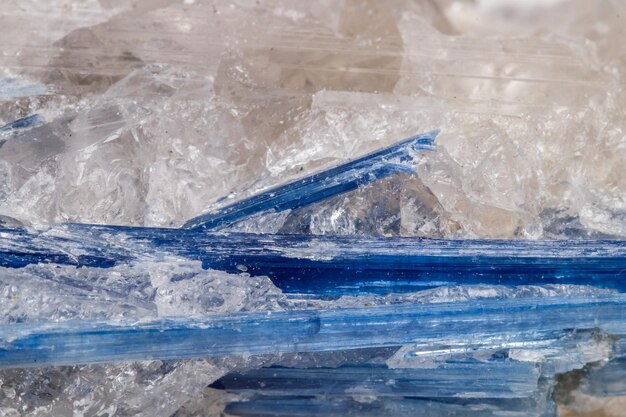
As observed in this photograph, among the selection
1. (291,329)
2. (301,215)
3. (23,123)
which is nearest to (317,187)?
(301,215)

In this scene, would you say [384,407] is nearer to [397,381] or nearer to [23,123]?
[397,381]

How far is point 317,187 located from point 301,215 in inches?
2.5

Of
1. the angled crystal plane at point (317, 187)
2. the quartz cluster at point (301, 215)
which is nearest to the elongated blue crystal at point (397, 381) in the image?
the quartz cluster at point (301, 215)

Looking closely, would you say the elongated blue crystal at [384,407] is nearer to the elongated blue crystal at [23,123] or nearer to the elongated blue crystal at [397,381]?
the elongated blue crystal at [397,381]

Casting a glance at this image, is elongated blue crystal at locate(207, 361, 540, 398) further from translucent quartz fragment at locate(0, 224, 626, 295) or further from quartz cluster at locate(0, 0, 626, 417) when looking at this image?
translucent quartz fragment at locate(0, 224, 626, 295)

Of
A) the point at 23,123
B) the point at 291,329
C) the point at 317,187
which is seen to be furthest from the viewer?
the point at 23,123

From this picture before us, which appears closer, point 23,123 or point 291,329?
point 291,329

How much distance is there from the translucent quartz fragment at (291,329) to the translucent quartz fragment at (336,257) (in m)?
0.07

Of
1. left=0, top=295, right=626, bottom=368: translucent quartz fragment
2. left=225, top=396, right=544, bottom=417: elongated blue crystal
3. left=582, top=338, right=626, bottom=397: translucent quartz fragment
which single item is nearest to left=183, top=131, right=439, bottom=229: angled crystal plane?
left=0, top=295, right=626, bottom=368: translucent quartz fragment

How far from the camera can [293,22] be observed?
5.20 ft

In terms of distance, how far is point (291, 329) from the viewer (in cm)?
105

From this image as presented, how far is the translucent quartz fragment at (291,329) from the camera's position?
1014 millimetres

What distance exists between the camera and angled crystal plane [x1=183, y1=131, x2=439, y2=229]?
48.0 inches

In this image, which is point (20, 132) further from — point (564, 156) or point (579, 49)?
point (579, 49)
